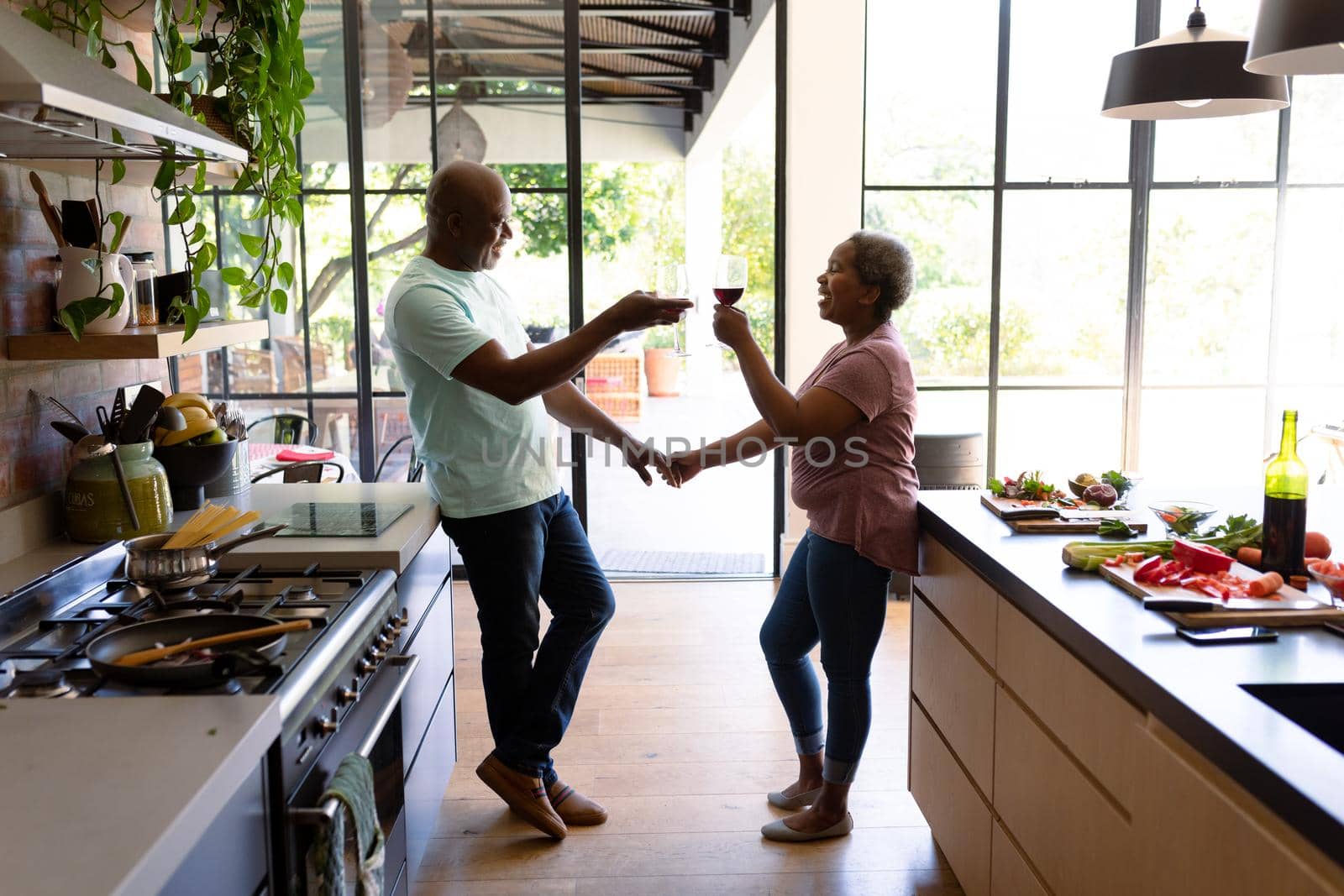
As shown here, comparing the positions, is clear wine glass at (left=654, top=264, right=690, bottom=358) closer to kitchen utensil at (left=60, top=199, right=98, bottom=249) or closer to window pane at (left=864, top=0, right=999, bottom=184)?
kitchen utensil at (left=60, top=199, right=98, bottom=249)

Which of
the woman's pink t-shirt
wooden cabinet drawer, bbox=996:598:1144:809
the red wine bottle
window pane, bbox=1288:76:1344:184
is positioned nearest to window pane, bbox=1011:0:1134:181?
window pane, bbox=1288:76:1344:184

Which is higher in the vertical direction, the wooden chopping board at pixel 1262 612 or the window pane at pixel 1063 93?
the window pane at pixel 1063 93

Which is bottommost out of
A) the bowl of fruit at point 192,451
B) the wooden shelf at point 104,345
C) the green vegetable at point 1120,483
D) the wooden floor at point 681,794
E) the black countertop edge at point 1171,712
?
the wooden floor at point 681,794

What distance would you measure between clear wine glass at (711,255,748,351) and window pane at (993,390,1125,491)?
316 centimetres

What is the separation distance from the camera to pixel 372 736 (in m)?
1.87

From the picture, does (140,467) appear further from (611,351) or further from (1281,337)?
(611,351)

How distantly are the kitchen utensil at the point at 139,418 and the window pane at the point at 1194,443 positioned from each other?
444 cm

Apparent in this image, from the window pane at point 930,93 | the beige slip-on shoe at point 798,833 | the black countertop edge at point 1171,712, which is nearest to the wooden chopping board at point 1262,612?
the black countertop edge at point 1171,712

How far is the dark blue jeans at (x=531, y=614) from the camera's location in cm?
259

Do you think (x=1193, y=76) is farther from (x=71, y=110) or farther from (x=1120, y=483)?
(x=71, y=110)

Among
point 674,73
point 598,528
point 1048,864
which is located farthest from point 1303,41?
point 674,73

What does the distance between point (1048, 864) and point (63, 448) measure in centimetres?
213

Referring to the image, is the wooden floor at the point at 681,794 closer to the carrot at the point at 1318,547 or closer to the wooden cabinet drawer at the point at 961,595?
the wooden cabinet drawer at the point at 961,595

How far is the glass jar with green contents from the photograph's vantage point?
2.24 metres
